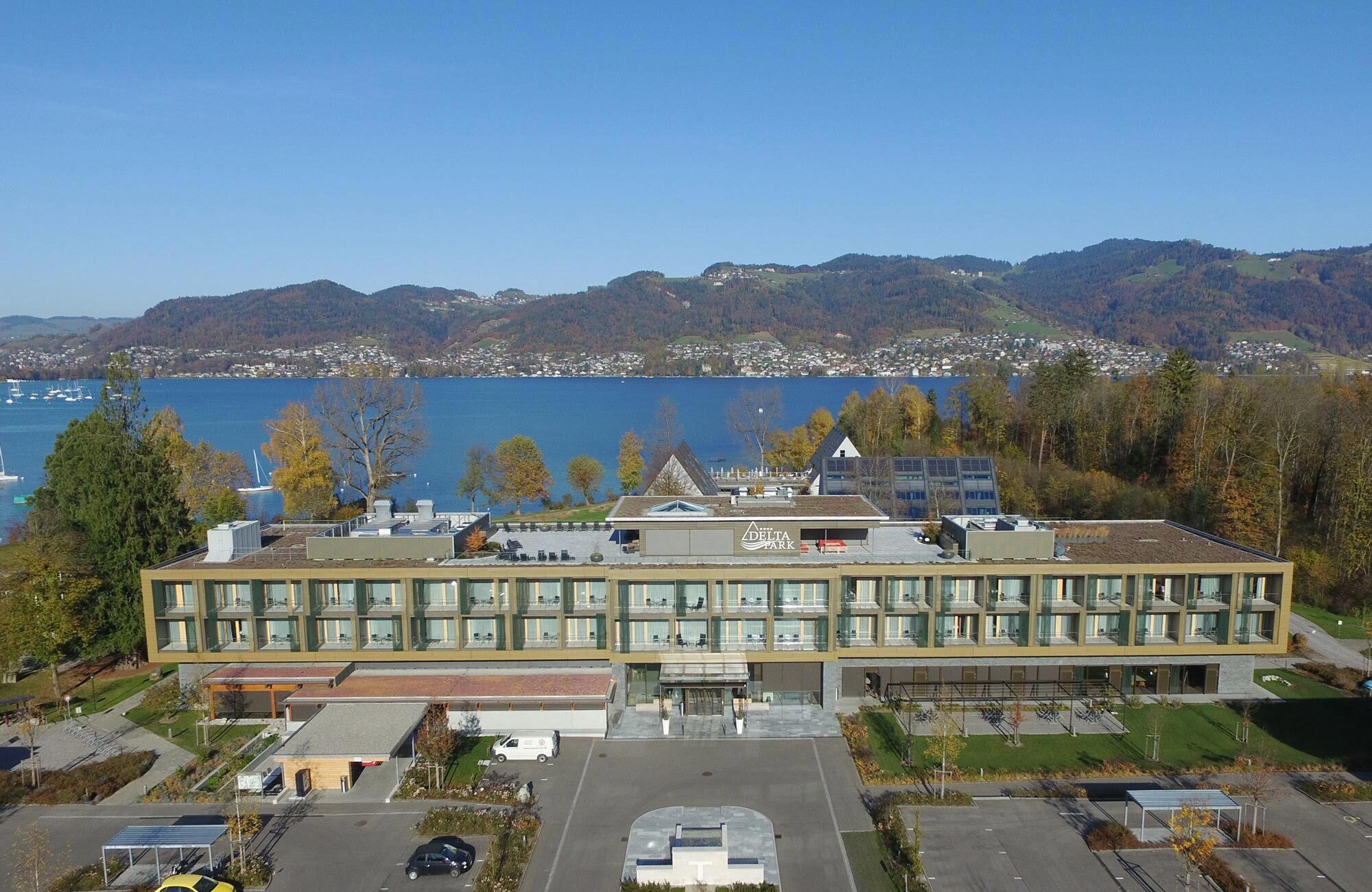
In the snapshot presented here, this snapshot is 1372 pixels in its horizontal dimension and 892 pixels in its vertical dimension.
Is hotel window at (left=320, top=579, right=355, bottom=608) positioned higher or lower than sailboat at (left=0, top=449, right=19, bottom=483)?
higher

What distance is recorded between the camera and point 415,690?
1214 inches

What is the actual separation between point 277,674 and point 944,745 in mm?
25179

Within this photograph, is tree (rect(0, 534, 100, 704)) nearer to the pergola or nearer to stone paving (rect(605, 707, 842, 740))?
stone paving (rect(605, 707, 842, 740))

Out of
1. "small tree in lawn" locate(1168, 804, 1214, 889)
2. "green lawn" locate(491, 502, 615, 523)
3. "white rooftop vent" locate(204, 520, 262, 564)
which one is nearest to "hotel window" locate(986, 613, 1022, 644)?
"small tree in lawn" locate(1168, 804, 1214, 889)

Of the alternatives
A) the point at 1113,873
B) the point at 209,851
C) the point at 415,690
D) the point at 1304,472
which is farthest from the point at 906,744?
the point at 1304,472

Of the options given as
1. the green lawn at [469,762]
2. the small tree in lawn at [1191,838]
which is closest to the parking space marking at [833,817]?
the green lawn at [469,762]

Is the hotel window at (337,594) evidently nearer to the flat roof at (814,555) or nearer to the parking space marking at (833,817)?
the flat roof at (814,555)

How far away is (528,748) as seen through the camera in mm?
29109

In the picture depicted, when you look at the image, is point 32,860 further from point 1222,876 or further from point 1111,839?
point 1222,876

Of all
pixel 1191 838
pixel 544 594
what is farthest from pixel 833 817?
pixel 544 594

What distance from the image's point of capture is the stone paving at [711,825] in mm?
22906

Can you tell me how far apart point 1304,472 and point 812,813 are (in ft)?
156

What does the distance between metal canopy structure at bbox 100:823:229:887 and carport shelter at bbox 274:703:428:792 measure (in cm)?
343

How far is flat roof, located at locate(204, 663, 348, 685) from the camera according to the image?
102ft
